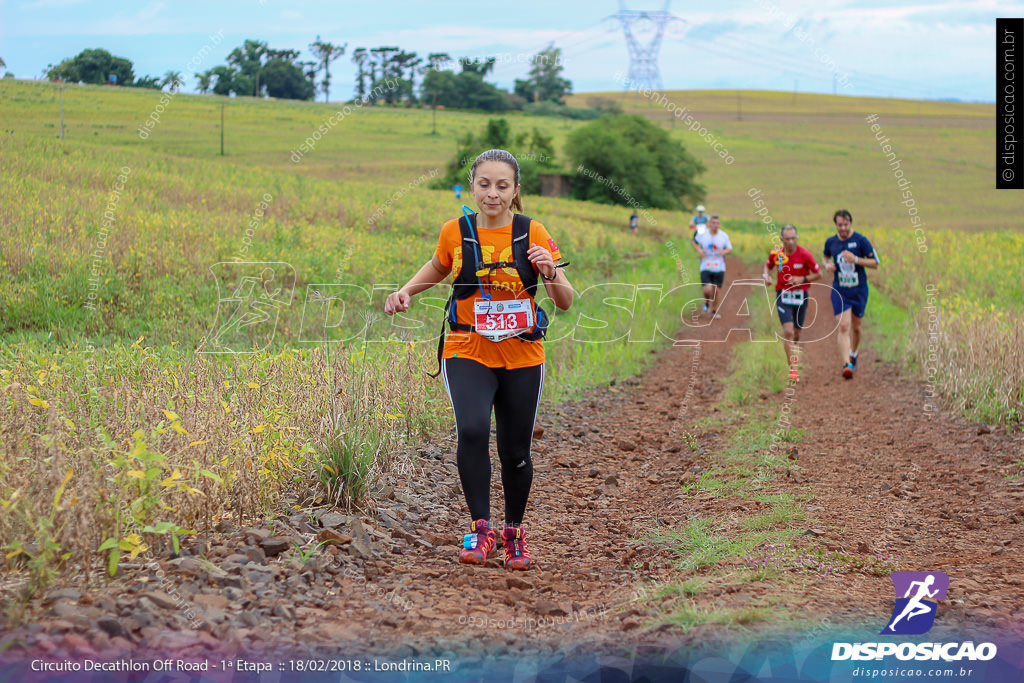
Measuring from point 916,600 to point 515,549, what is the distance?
6.43 ft

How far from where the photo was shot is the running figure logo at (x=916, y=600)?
331 centimetres

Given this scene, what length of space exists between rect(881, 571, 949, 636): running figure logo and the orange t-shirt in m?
1.99

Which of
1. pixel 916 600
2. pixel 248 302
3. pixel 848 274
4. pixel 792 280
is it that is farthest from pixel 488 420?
pixel 248 302

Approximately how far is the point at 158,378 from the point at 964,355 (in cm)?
827

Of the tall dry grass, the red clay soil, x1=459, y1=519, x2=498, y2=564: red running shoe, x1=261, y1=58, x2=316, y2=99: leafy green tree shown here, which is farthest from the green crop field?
x1=261, y1=58, x2=316, y2=99: leafy green tree

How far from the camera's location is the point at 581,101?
132m

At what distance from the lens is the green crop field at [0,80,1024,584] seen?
4191 mm

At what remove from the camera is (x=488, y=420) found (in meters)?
4.26

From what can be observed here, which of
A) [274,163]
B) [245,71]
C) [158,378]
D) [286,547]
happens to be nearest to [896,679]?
[286,547]

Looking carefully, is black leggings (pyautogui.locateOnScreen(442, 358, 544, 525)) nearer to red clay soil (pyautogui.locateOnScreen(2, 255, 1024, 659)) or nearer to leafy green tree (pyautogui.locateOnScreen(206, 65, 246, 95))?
red clay soil (pyautogui.locateOnScreen(2, 255, 1024, 659))

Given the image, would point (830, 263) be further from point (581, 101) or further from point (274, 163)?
point (581, 101)

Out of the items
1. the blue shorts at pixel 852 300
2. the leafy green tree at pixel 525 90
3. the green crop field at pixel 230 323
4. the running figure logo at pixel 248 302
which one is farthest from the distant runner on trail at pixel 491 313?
the leafy green tree at pixel 525 90

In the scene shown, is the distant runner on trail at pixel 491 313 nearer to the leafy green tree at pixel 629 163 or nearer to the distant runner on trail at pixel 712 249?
the distant runner on trail at pixel 712 249

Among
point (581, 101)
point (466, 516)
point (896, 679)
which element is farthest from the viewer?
point (581, 101)
